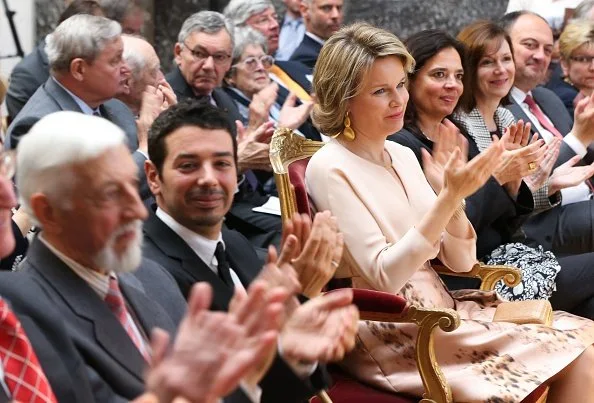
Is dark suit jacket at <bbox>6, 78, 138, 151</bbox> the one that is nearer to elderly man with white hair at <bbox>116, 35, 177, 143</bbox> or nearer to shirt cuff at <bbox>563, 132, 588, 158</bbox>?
elderly man with white hair at <bbox>116, 35, 177, 143</bbox>

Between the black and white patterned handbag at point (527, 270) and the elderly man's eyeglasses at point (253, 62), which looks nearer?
the black and white patterned handbag at point (527, 270)

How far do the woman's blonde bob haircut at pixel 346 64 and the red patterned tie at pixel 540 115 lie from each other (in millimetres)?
1717

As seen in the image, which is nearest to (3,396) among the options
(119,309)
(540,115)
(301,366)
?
(119,309)

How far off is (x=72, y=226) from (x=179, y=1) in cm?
513

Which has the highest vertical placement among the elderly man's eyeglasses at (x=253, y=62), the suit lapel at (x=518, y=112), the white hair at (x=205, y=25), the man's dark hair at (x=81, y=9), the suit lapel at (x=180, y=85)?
the suit lapel at (x=518, y=112)

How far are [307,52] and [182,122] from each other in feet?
10.3

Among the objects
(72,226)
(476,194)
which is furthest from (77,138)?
(476,194)

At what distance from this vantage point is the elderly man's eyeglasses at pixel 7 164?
2465mm

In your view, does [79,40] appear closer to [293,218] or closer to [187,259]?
[187,259]

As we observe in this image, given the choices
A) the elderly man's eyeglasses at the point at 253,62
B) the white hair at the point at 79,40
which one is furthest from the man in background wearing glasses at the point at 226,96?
the white hair at the point at 79,40

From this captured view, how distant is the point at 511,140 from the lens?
14.3 feet

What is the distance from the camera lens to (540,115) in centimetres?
553

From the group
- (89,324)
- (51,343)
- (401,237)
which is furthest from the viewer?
(401,237)

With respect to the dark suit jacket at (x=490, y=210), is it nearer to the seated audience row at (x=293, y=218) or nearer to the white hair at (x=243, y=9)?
the seated audience row at (x=293, y=218)
